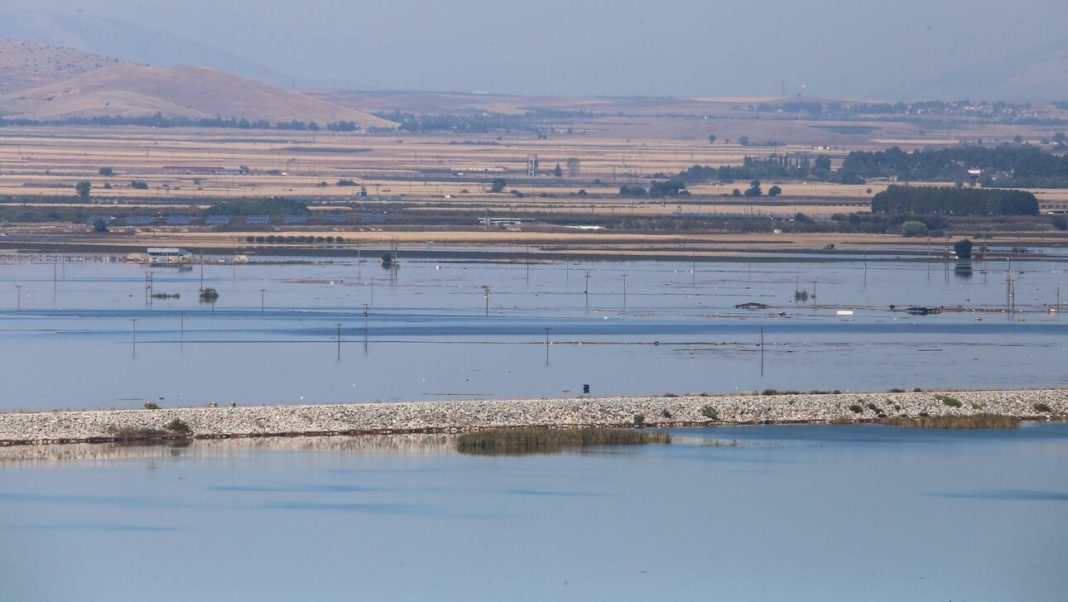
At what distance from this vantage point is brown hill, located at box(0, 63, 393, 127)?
171250 millimetres

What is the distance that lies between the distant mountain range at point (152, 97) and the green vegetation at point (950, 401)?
148582 millimetres

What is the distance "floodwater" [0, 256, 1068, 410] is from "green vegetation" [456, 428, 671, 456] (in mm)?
2980

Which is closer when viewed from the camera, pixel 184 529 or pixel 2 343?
pixel 184 529

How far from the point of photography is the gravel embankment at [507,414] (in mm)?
22094

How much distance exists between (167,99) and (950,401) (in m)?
161

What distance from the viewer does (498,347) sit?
106 ft

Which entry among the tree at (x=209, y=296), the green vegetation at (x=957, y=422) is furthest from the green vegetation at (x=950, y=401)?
the tree at (x=209, y=296)

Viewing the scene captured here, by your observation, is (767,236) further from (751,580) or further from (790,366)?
(751,580)

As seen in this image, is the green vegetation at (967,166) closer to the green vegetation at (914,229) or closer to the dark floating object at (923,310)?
the green vegetation at (914,229)

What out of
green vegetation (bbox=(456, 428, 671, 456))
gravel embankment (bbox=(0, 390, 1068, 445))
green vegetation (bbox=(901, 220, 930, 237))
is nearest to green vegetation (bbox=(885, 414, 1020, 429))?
gravel embankment (bbox=(0, 390, 1068, 445))

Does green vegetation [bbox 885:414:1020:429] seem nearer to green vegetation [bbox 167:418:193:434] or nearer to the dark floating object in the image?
green vegetation [bbox 167:418:193:434]

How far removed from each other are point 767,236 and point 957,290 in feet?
62.9

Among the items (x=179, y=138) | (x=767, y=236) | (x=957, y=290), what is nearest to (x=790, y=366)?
(x=957, y=290)

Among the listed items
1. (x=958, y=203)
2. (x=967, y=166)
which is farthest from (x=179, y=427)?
(x=967, y=166)
